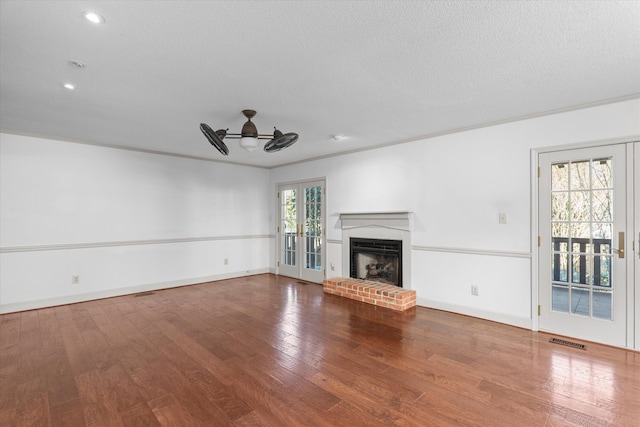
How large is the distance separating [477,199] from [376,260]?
6.20ft

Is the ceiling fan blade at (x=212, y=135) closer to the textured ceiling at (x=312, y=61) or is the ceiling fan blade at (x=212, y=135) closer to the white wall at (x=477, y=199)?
the textured ceiling at (x=312, y=61)

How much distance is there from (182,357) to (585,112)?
15.3 feet

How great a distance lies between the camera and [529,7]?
1.71 meters

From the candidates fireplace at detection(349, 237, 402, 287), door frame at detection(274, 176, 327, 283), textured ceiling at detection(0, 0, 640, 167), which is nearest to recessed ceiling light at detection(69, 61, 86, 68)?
textured ceiling at detection(0, 0, 640, 167)

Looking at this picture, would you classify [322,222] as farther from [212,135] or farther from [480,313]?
[212,135]

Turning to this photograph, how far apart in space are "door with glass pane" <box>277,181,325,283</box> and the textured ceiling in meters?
2.51

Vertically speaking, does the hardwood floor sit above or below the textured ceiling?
below

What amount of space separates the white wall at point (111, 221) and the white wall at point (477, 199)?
313 centimetres

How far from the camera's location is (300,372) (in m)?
2.50

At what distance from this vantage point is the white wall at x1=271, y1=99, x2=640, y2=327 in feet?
11.0

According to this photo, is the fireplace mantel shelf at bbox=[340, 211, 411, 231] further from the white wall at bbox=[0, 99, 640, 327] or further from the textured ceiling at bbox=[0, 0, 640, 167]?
the textured ceiling at bbox=[0, 0, 640, 167]

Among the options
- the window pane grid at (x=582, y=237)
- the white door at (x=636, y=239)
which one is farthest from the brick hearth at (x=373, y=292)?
the white door at (x=636, y=239)

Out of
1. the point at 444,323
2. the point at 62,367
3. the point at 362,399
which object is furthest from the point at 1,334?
the point at 444,323

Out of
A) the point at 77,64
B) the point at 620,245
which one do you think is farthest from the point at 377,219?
the point at 77,64
